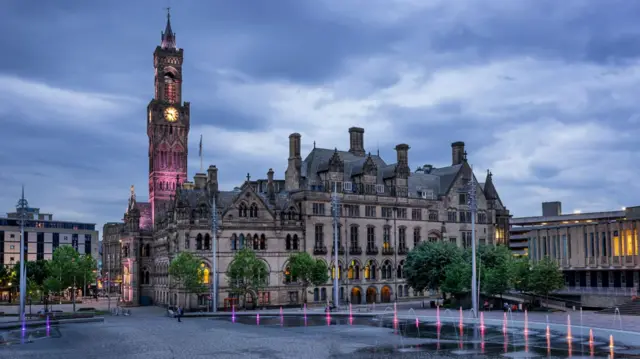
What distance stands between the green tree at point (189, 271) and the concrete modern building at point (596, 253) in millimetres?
44085

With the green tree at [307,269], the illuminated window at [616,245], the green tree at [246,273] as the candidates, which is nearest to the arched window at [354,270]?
the green tree at [307,269]

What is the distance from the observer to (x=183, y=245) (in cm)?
9088

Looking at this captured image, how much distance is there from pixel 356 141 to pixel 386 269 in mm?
22201

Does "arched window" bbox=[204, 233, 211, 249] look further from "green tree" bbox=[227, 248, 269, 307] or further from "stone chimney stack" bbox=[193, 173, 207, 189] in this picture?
"stone chimney stack" bbox=[193, 173, 207, 189]

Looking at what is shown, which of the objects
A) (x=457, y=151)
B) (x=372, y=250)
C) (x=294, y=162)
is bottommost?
(x=372, y=250)

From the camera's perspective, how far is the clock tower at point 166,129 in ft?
433

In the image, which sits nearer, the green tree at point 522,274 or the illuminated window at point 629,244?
the green tree at point 522,274

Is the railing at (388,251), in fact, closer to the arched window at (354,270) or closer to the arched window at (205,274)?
the arched window at (354,270)

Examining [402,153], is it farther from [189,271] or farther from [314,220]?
[189,271]

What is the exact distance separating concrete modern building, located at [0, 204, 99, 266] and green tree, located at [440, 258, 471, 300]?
106m

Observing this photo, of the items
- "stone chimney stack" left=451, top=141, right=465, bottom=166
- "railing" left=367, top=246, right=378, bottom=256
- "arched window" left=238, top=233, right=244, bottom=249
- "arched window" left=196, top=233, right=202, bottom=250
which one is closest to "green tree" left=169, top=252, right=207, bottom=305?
"arched window" left=196, top=233, right=202, bottom=250

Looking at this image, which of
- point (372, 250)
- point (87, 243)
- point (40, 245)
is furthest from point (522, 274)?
point (87, 243)

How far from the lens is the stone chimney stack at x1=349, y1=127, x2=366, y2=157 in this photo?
116 meters

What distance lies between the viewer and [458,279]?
83125 mm
